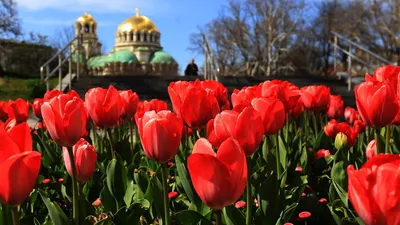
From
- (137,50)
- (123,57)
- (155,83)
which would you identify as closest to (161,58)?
(137,50)

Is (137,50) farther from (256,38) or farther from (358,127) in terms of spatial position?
(358,127)

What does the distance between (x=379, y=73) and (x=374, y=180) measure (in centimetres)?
162

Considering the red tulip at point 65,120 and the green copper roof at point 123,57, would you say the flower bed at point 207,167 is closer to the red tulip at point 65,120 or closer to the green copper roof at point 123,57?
the red tulip at point 65,120

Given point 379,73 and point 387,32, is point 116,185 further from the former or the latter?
point 387,32

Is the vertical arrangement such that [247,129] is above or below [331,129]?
above

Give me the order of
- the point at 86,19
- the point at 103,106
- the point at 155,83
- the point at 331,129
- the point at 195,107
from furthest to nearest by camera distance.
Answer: the point at 86,19 < the point at 155,83 < the point at 331,129 < the point at 103,106 < the point at 195,107

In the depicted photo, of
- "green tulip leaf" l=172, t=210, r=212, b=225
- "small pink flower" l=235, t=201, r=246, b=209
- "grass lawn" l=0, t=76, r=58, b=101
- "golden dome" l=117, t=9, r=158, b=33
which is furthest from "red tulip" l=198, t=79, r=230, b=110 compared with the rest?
"golden dome" l=117, t=9, r=158, b=33

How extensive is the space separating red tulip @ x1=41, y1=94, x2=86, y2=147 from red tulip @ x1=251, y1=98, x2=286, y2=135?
1.76 feet

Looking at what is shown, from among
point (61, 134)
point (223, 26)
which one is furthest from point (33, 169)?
point (223, 26)

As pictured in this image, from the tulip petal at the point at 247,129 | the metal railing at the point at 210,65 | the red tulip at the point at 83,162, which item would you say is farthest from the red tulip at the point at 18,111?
the metal railing at the point at 210,65

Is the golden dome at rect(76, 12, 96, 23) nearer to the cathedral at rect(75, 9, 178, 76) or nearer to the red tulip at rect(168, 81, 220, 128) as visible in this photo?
the cathedral at rect(75, 9, 178, 76)

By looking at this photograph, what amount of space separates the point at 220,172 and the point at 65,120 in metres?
0.62

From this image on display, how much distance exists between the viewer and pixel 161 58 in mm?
62625

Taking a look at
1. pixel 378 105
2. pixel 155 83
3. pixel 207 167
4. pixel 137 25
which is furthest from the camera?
pixel 137 25
